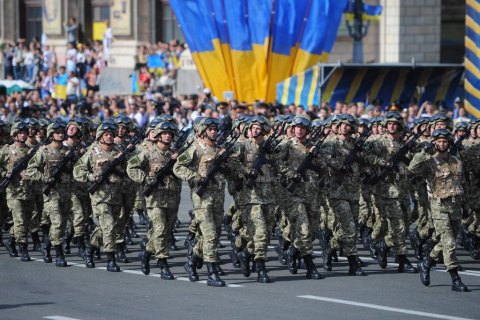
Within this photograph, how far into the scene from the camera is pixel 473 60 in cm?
2692

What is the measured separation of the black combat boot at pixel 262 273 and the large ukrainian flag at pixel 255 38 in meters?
16.8

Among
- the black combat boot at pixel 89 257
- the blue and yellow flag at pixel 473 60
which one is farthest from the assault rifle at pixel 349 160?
the blue and yellow flag at pixel 473 60

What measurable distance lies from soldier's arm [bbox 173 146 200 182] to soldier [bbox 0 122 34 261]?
303 cm

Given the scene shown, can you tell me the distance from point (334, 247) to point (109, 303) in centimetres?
371

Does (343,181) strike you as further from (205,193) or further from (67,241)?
(67,241)

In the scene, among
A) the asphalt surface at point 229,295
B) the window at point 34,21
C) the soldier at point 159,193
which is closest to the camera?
the asphalt surface at point 229,295

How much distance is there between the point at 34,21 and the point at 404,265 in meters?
35.6

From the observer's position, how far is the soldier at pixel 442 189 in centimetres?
1591

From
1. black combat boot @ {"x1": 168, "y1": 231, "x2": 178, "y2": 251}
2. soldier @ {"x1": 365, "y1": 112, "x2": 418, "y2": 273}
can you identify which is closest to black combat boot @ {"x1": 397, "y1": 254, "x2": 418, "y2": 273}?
soldier @ {"x1": 365, "y1": 112, "x2": 418, "y2": 273}

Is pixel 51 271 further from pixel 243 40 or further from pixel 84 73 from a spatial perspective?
pixel 84 73

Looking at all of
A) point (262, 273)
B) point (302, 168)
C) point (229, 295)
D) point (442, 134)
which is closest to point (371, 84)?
point (302, 168)

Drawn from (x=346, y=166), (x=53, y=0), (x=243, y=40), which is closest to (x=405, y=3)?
(x=243, y=40)

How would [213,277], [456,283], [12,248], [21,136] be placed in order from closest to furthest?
1. [456,283]
2. [213,277]
3. [12,248]
4. [21,136]

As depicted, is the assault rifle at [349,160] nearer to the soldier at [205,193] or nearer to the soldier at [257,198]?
the soldier at [257,198]
